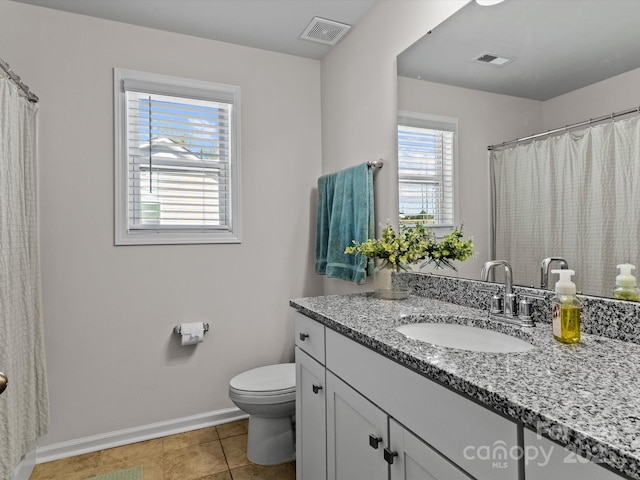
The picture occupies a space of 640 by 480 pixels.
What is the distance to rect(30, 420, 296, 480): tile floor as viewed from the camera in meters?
1.89

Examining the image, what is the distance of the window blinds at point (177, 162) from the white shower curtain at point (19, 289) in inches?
19.1

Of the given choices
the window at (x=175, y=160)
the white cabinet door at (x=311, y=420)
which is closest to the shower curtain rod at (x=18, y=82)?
the window at (x=175, y=160)

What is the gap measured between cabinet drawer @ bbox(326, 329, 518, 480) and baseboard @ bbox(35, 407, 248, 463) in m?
1.53

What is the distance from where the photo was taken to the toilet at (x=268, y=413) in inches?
74.7

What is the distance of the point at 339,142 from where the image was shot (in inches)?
96.3

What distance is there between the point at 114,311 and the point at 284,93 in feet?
5.66

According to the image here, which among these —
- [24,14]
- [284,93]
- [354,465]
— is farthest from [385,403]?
[24,14]

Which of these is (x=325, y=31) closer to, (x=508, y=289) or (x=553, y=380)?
(x=508, y=289)

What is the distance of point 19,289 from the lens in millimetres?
1684

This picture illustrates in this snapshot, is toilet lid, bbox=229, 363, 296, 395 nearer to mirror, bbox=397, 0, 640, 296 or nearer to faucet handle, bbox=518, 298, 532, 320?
mirror, bbox=397, 0, 640, 296

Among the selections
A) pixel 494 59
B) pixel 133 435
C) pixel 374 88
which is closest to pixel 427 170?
pixel 494 59

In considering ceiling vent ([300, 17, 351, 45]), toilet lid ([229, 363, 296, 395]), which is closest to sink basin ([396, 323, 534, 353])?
toilet lid ([229, 363, 296, 395])

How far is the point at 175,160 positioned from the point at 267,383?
141 cm

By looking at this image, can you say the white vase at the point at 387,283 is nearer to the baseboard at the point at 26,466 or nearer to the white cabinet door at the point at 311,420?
the white cabinet door at the point at 311,420
